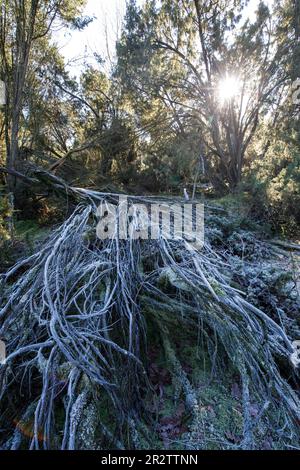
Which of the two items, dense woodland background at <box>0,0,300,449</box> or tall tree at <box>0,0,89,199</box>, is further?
tall tree at <box>0,0,89,199</box>

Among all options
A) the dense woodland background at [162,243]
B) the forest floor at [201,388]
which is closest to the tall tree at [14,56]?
the dense woodland background at [162,243]

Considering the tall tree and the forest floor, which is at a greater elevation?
the tall tree

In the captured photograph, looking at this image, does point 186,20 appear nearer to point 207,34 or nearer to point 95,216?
point 207,34

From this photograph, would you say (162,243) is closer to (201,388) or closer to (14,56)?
(201,388)

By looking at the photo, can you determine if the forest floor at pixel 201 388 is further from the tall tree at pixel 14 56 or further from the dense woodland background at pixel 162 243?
the tall tree at pixel 14 56

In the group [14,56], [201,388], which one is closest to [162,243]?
[201,388]

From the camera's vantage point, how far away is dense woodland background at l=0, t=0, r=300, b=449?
1.44 meters

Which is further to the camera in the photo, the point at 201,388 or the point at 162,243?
the point at 162,243

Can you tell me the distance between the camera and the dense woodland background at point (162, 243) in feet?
4.73

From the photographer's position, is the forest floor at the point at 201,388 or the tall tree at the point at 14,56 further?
the tall tree at the point at 14,56

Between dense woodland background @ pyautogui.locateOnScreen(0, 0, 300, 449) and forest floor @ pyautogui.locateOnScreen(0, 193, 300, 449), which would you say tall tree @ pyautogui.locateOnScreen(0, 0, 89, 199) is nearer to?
dense woodland background @ pyautogui.locateOnScreen(0, 0, 300, 449)

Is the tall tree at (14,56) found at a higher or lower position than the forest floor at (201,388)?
higher

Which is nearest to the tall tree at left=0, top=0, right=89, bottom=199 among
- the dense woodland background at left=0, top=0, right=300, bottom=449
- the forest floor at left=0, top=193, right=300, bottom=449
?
the dense woodland background at left=0, top=0, right=300, bottom=449

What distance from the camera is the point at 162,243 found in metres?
2.42
